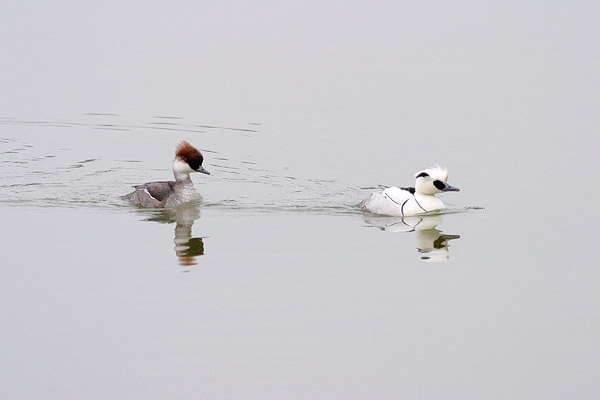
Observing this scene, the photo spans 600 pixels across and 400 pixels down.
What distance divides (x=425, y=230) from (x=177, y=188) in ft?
13.9

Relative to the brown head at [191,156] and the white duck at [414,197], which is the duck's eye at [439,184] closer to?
the white duck at [414,197]

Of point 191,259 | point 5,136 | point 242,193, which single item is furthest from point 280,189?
point 5,136

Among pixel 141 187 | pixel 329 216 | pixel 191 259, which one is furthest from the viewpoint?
pixel 141 187

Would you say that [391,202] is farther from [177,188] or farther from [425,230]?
[177,188]

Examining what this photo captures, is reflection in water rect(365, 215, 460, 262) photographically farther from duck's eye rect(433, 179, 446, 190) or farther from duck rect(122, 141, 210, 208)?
duck rect(122, 141, 210, 208)

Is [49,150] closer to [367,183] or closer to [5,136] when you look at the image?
[5,136]

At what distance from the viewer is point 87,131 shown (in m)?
21.3

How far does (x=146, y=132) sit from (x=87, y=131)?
1241 mm

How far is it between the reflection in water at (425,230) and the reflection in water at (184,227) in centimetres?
263

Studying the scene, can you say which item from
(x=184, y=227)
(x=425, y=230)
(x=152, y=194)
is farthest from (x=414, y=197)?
(x=152, y=194)

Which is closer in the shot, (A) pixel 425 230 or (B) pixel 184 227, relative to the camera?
(A) pixel 425 230

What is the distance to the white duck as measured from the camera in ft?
50.3

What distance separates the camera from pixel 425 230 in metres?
14.5

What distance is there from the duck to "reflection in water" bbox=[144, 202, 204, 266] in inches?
6.4
